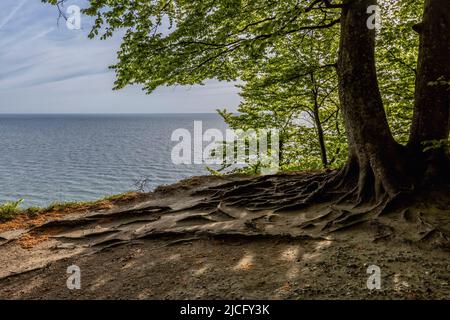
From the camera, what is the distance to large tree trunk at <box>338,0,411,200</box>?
7.54 metres

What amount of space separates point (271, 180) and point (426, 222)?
534 cm

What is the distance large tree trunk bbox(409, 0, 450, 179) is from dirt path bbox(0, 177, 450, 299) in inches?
60.4

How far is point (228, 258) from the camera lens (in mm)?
6402

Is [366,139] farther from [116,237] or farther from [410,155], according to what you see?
[116,237]

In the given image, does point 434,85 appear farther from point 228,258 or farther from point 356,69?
point 228,258

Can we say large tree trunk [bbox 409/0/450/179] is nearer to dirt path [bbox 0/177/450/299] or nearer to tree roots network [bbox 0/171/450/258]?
tree roots network [bbox 0/171/450/258]

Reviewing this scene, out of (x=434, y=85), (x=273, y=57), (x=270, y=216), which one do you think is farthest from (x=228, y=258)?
(x=273, y=57)

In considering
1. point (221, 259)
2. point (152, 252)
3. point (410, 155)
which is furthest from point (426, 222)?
point (152, 252)

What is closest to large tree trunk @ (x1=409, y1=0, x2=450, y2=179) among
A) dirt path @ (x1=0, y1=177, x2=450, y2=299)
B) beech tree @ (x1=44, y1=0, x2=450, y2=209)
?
beech tree @ (x1=44, y1=0, x2=450, y2=209)

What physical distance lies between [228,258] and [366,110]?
15.3 ft

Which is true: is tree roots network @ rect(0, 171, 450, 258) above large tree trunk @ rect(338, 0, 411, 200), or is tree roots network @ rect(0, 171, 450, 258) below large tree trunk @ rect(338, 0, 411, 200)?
below

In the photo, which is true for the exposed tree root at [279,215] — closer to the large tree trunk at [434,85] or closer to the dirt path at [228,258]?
the dirt path at [228,258]

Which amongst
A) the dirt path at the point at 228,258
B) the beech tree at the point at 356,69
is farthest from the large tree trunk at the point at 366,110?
the dirt path at the point at 228,258

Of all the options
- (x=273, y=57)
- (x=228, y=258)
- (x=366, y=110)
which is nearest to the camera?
(x=228, y=258)
